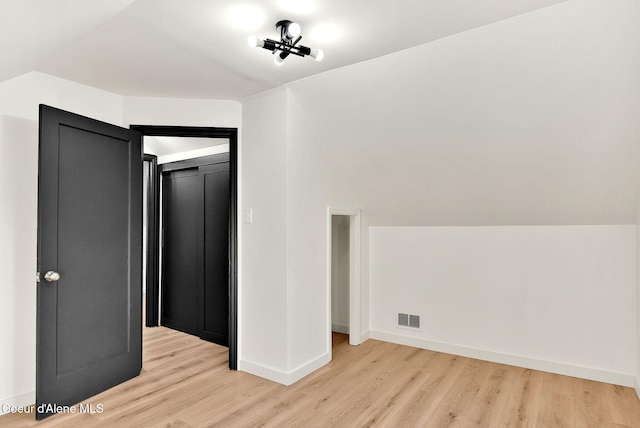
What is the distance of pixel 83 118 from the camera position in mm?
2631

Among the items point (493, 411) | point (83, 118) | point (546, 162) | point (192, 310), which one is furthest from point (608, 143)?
point (192, 310)

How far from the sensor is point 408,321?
3.79 meters

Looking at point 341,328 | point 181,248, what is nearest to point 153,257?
point 181,248

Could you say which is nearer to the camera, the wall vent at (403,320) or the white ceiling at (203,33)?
the white ceiling at (203,33)

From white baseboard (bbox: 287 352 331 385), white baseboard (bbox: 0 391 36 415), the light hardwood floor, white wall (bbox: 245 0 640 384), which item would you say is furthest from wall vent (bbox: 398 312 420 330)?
white baseboard (bbox: 0 391 36 415)

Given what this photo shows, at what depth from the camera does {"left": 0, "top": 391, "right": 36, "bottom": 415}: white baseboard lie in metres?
2.42

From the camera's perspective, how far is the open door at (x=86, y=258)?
2.41 meters

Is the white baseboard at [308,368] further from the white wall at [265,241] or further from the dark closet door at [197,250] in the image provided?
the dark closet door at [197,250]

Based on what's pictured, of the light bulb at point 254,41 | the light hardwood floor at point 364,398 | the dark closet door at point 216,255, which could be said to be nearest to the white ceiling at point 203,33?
the light bulb at point 254,41

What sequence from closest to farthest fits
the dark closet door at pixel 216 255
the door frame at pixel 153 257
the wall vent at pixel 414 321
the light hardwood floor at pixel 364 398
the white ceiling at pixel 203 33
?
the white ceiling at pixel 203 33, the light hardwood floor at pixel 364 398, the wall vent at pixel 414 321, the dark closet door at pixel 216 255, the door frame at pixel 153 257

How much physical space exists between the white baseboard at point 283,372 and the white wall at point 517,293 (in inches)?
40.4

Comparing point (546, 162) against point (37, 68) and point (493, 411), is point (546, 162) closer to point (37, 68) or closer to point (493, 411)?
point (493, 411)

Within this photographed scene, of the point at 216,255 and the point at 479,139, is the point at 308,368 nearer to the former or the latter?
the point at 216,255

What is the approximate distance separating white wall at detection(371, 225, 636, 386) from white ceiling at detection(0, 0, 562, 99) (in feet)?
6.34
